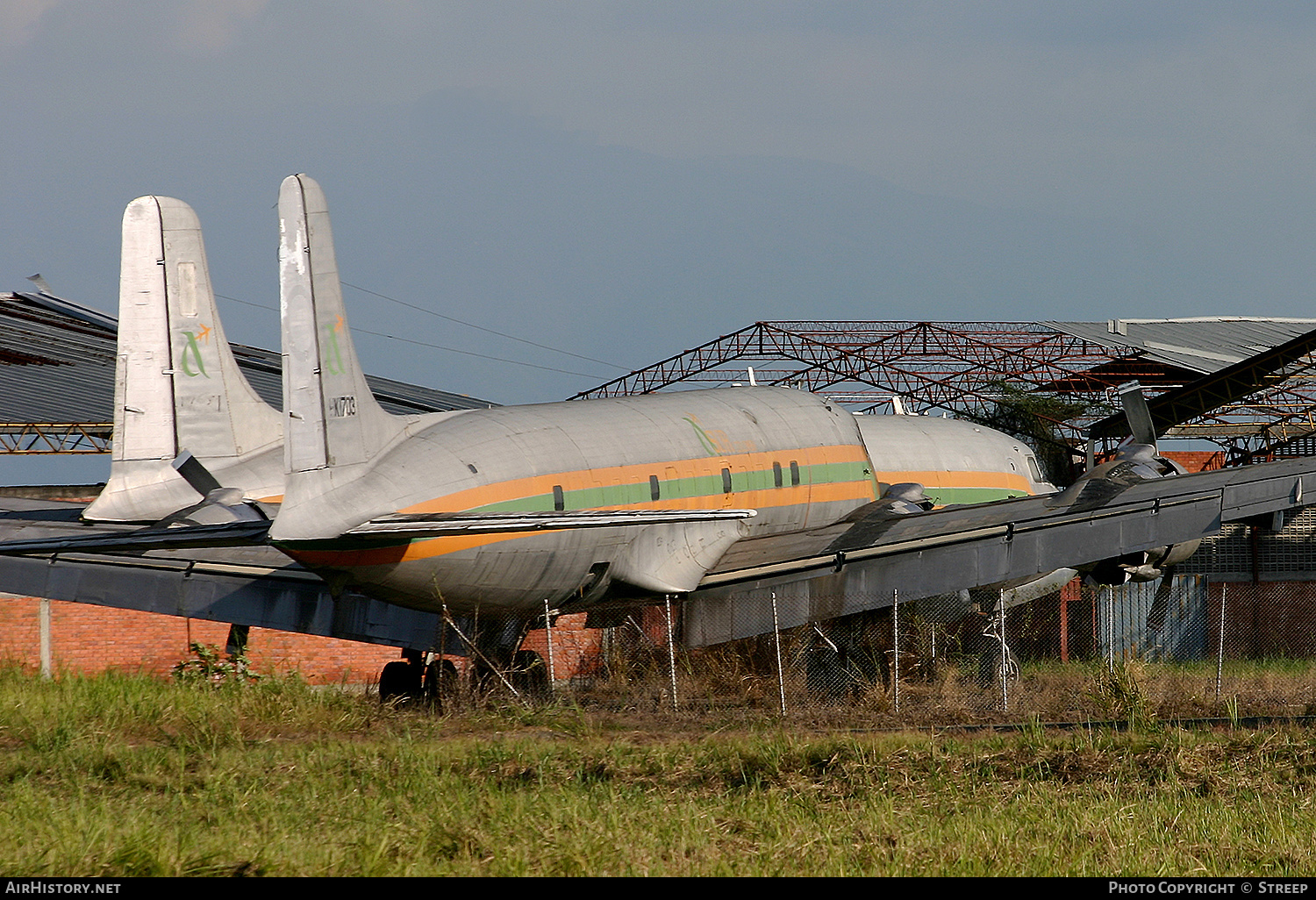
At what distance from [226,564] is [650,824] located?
914 centimetres

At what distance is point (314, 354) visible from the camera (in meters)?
14.7

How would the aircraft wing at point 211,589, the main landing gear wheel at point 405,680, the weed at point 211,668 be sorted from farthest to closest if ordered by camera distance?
the weed at point 211,668 → the main landing gear wheel at point 405,680 → the aircraft wing at point 211,589

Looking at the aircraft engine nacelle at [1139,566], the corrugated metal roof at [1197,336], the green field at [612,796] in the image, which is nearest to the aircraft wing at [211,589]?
the green field at [612,796]

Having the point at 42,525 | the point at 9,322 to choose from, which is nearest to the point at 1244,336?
the point at 9,322

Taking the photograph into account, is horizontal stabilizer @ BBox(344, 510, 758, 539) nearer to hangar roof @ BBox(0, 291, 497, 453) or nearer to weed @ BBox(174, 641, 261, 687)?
weed @ BBox(174, 641, 261, 687)

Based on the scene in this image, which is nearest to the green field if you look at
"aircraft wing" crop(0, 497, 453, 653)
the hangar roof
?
"aircraft wing" crop(0, 497, 453, 653)

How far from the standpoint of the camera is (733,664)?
2192 centimetres

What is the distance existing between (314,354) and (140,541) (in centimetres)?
287

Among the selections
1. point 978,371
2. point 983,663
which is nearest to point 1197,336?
point 978,371

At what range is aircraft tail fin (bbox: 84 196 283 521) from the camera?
17.6 meters

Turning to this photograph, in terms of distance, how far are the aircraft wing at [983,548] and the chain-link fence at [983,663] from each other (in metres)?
0.52

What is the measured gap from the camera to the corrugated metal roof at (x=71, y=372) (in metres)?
34.7

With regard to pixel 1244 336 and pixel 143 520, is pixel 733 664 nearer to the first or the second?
pixel 143 520

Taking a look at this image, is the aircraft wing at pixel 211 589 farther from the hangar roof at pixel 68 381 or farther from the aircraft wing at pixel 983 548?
the hangar roof at pixel 68 381
